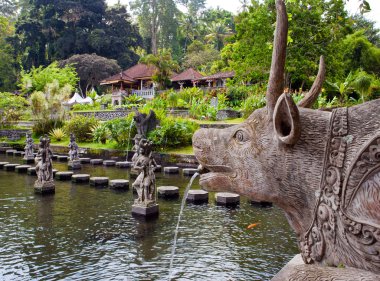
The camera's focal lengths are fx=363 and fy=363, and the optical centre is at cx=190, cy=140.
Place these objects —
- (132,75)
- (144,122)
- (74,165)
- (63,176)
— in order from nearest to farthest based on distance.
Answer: (63,176), (74,165), (144,122), (132,75)

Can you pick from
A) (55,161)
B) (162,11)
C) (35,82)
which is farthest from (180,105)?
(162,11)

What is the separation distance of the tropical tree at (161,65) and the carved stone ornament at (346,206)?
37.0 m

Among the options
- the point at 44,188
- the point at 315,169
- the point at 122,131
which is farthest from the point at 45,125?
the point at 315,169

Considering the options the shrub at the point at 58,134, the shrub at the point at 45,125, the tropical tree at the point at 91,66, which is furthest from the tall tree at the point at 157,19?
the shrub at the point at 58,134

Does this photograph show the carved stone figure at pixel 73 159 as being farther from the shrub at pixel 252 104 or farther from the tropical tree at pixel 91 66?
the tropical tree at pixel 91 66

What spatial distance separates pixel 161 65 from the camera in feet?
129

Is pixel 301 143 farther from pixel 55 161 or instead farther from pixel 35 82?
pixel 35 82

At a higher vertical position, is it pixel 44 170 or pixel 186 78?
pixel 186 78

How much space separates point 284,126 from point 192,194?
22.1 feet

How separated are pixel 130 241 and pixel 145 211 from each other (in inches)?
55.7

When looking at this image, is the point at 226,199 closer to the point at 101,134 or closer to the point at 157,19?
the point at 101,134

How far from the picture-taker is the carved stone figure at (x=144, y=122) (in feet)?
53.6

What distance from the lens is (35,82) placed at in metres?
37.6

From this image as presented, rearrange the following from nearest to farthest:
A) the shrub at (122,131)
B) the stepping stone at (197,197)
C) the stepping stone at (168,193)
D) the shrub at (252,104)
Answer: the stepping stone at (197,197) → the stepping stone at (168,193) → the shrub at (122,131) → the shrub at (252,104)
